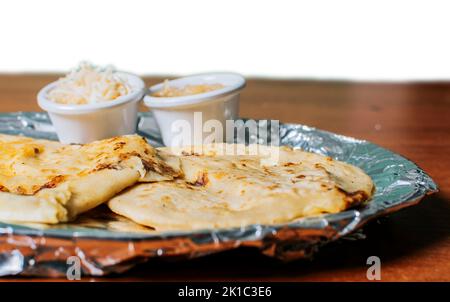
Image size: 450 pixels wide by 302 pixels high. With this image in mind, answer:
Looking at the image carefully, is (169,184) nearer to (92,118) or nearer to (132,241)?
(132,241)

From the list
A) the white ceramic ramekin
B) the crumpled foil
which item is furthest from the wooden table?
the white ceramic ramekin

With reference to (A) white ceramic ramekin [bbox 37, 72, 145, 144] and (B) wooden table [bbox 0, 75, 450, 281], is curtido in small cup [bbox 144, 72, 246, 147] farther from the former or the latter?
(B) wooden table [bbox 0, 75, 450, 281]

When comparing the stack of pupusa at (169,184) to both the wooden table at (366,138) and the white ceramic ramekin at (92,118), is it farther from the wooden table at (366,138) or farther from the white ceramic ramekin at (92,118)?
the white ceramic ramekin at (92,118)

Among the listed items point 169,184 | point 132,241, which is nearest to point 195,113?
point 169,184

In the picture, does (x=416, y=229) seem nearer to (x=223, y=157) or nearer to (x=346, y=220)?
(x=346, y=220)
